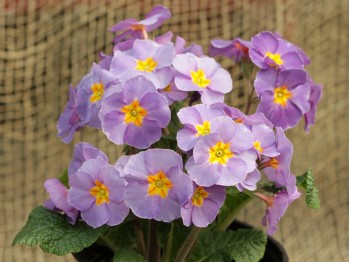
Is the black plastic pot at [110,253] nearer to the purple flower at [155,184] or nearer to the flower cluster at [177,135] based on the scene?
the flower cluster at [177,135]

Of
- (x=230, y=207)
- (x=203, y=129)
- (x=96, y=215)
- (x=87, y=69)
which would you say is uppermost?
(x=203, y=129)

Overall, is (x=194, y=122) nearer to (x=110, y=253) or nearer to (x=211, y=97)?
(x=211, y=97)

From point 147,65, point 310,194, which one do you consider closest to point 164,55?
point 147,65

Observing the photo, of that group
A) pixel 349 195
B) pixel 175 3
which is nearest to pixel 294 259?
pixel 349 195

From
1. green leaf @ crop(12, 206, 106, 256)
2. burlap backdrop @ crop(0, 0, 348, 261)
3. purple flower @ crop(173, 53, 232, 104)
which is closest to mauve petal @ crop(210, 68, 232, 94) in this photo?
purple flower @ crop(173, 53, 232, 104)

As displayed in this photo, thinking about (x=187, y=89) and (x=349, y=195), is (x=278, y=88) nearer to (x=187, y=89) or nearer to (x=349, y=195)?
(x=187, y=89)

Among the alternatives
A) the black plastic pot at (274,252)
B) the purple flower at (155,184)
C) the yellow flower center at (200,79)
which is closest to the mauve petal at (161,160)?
the purple flower at (155,184)

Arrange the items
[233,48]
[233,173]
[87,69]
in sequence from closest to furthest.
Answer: [233,173], [233,48], [87,69]
